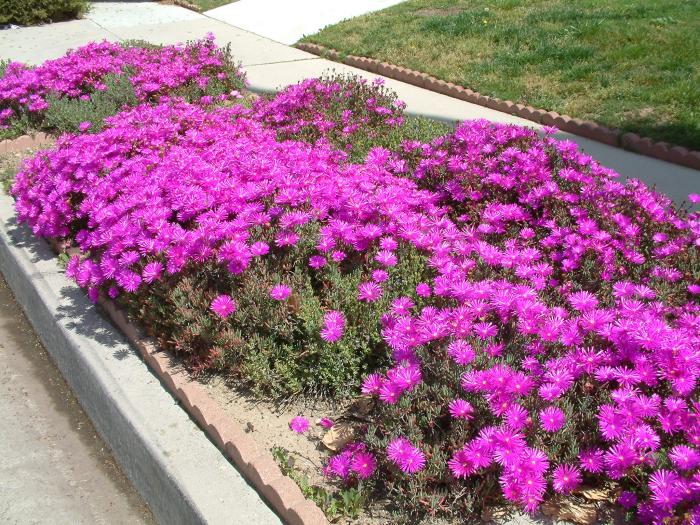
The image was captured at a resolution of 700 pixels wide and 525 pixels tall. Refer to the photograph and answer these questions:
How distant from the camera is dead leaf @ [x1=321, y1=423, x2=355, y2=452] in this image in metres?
3.14

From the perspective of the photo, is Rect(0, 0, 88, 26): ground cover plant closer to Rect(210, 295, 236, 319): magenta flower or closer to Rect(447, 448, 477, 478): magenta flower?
Rect(210, 295, 236, 319): magenta flower

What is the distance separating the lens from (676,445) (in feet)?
8.63

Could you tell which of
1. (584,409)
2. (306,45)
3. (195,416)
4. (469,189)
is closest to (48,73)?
(306,45)

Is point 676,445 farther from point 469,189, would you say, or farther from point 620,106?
point 620,106

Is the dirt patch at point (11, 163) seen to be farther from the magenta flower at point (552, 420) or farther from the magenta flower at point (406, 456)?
the magenta flower at point (552, 420)

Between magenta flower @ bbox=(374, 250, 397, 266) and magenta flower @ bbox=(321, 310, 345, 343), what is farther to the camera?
magenta flower @ bbox=(374, 250, 397, 266)

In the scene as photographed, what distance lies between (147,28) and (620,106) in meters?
8.31

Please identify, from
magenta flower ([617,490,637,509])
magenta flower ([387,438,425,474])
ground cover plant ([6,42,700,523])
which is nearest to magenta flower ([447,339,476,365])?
ground cover plant ([6,42,700,523])

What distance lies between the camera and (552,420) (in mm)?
2646

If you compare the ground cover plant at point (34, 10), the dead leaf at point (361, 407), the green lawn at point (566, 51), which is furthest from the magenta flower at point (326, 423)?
the ground cover plant at point (34, 10)

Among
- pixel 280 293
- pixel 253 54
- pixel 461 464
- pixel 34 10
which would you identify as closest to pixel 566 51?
pixel 253 54

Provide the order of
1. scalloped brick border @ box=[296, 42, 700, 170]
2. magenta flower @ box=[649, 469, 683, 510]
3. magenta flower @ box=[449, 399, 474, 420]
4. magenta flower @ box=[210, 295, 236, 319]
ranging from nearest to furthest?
1. magenta flower @ box=[649, 469, 683, 510]
2. magenta flower @ box=[449, 399, 474, 420]
3. magenta flower @ box=[210, 295, 236, 319]
4. scalloped brick border @ box=[296, 42, 700, 170]

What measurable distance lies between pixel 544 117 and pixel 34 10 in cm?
977

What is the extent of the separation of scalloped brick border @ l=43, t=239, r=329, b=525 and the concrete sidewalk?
3.98 m
